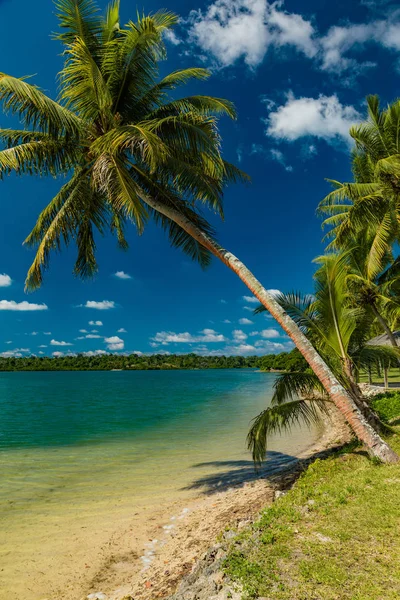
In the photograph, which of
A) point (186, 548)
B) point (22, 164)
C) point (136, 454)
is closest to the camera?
point (186, 548)

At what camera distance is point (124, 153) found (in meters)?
8.25

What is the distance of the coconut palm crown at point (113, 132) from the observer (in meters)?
7.34

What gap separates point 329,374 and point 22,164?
7.92 metres

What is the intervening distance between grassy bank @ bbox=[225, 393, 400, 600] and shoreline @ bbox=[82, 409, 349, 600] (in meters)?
0.88

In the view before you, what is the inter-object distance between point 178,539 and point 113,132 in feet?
24.6

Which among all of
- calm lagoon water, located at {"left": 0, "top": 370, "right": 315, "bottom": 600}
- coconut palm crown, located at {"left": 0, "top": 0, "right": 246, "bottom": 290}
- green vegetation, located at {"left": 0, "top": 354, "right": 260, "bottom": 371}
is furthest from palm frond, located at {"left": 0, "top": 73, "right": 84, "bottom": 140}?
green vegetation, located at {"left": 0, "top": 354, "right": 260, "bottom": 371}

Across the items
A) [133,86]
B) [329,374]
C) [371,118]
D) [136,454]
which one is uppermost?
[371,118]

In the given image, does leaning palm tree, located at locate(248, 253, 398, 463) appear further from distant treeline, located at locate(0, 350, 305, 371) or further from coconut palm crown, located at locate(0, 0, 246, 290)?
distant treeline, located at locate(0, 350, 305, 371)

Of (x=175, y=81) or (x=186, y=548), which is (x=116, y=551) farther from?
(x=175, y=81)

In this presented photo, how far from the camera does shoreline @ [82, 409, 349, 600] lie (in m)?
4.41

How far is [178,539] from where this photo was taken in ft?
18.9

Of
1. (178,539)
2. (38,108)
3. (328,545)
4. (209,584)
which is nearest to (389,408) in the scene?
(178,539)

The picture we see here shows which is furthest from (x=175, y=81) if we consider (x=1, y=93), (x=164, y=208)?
(x=1, y=93)

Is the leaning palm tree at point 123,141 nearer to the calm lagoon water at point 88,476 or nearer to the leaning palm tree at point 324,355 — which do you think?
the leaning palm tree at point 324,355
